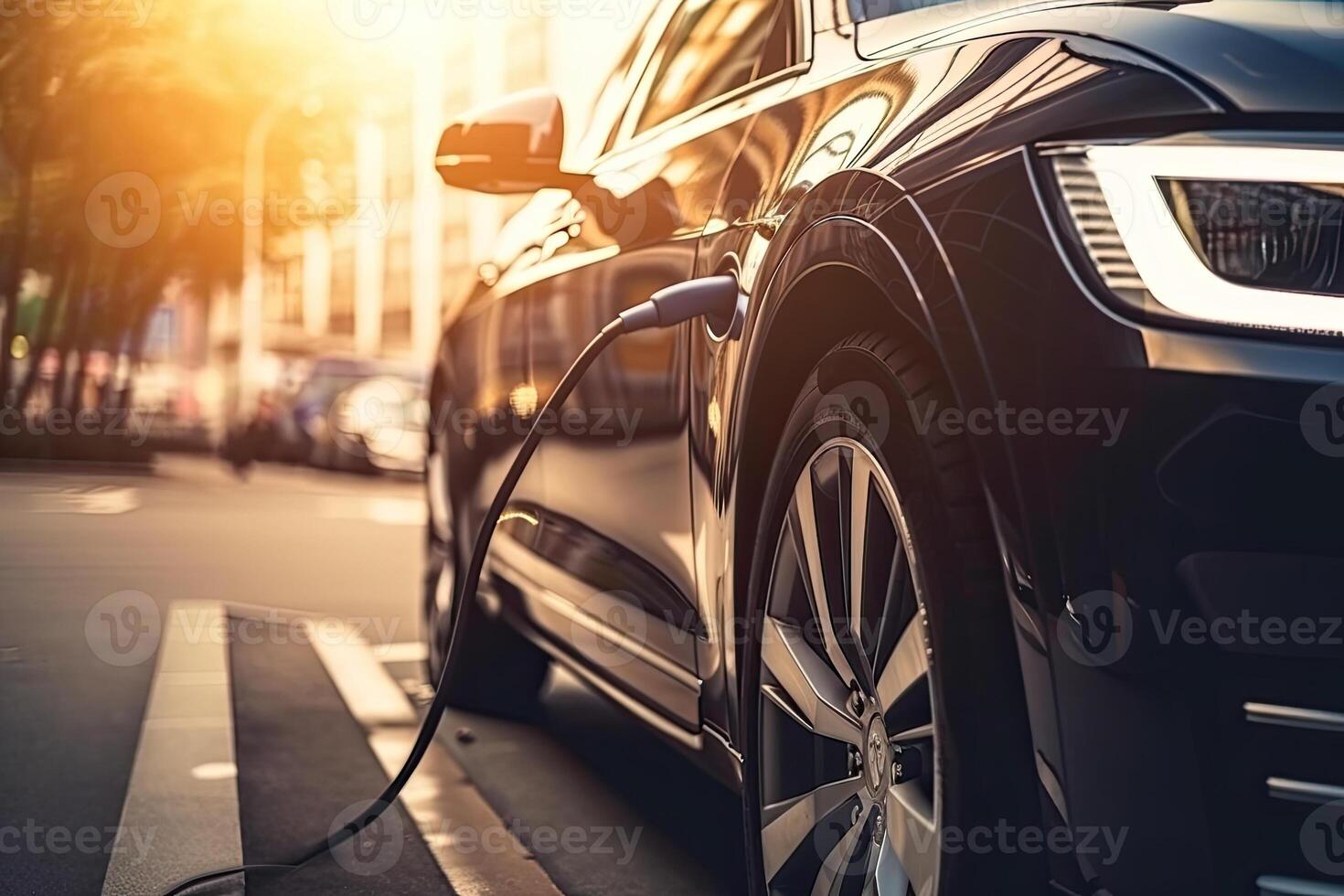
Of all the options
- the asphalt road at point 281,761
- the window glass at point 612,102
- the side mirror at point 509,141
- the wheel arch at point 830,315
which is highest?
the window glass at point 612,102

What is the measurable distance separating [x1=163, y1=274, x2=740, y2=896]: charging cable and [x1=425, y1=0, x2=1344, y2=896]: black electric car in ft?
0.17

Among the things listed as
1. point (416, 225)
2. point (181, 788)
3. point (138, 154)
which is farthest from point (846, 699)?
point (416, 225)

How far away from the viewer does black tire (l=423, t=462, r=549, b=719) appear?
4.71m

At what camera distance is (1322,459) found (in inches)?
58.4

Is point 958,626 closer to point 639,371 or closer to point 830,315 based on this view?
point 830,315

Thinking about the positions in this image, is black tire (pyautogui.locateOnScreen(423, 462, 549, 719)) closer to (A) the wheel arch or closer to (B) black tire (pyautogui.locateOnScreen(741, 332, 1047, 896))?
(A) the wheel arch

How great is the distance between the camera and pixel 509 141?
3.54 metres

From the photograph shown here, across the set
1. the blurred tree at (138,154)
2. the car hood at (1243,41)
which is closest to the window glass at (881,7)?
the car hood at (1243,41)

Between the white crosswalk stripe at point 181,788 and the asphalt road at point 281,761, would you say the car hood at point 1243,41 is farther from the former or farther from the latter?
the white crosswalk stripe at point 181,788

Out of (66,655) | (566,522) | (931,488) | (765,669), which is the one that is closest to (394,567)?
(66,655)

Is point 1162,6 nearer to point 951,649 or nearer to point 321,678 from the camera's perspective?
point 951,649

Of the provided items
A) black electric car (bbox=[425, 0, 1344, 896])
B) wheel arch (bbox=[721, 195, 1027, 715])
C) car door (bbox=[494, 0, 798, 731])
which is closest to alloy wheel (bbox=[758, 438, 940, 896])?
black electric car (bbox=[425, 0, 1344, 896])

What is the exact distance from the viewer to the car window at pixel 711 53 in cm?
299

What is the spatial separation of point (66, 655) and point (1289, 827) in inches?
179
